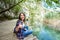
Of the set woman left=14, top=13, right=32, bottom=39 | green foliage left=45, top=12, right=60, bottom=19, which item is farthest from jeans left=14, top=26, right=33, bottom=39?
green foliage left=45, top=12, right=60, bottom=19

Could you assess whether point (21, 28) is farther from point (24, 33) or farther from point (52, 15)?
point (52, 15)

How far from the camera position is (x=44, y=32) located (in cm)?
167

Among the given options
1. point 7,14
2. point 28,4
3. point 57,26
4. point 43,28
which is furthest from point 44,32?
point 7,14

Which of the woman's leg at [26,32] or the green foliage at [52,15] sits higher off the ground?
the green foliage at [52,15]

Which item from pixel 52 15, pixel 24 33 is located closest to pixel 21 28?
pixel 24 33

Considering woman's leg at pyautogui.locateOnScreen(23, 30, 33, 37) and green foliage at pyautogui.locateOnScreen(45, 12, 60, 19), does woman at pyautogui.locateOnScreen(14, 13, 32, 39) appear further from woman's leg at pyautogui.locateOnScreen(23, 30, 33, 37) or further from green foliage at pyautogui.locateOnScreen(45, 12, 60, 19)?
green foliage at pyautogui.locateOnScreen(45, 12, 60, 19)

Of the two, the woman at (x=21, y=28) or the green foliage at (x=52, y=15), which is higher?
the green foliage at (x=52, y=15)

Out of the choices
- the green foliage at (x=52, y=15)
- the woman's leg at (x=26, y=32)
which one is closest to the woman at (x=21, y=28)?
the woman's leg at (x=26, y=32)

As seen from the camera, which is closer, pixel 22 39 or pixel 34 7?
pixel 22 39

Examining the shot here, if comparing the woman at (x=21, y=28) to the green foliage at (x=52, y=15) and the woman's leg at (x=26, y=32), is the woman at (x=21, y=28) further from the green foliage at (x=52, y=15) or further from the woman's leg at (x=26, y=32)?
the green foliage at (x=52, y=15)

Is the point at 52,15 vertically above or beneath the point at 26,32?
above

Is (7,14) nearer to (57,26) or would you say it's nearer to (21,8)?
(21,8)

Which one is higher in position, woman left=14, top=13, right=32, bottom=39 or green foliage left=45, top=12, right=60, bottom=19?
green foliage left=45, top=12, right=60, bottom=19

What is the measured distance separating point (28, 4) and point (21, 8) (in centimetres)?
10
